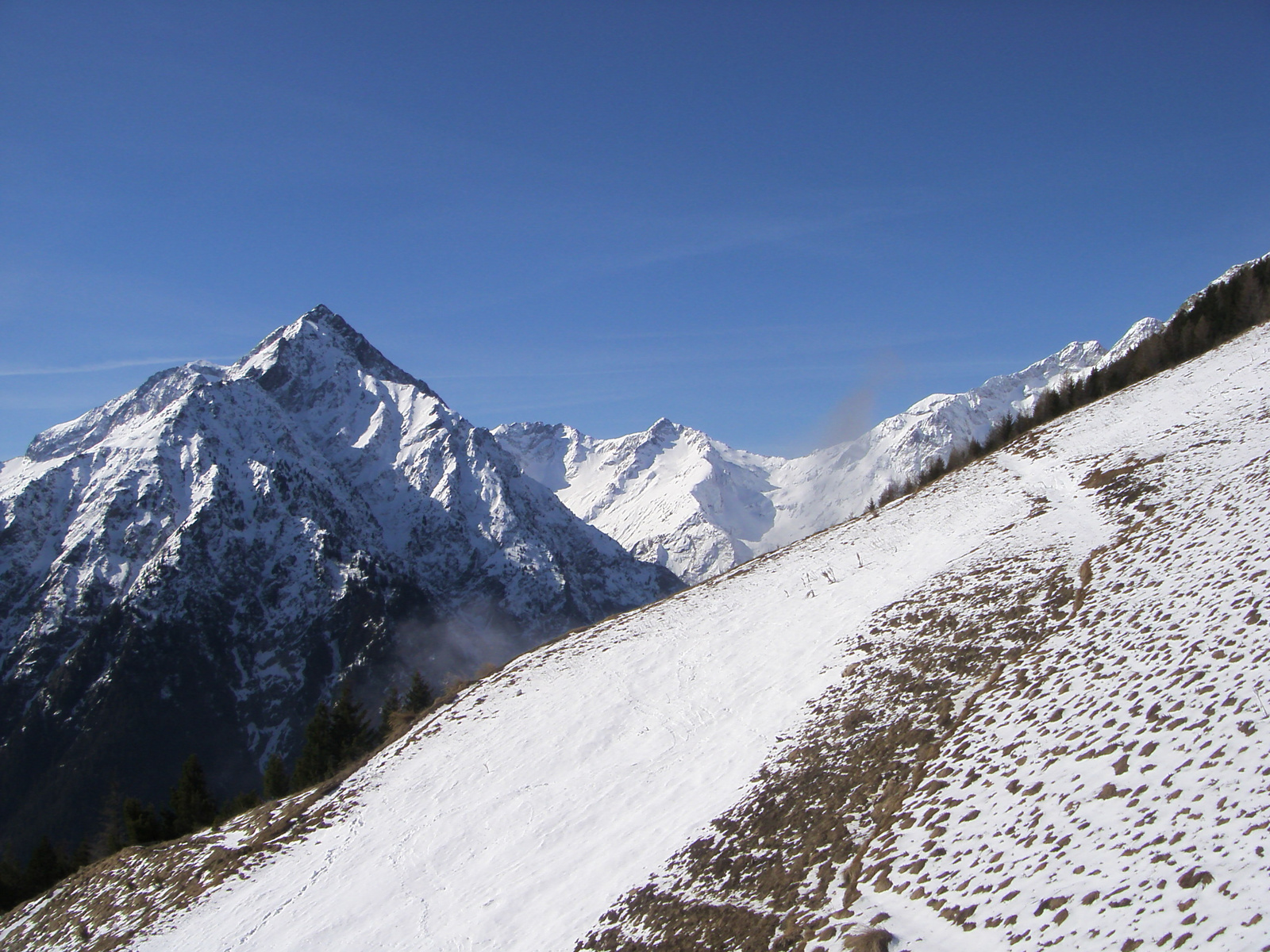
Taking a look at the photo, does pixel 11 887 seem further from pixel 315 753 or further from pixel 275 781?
pixel 315 753

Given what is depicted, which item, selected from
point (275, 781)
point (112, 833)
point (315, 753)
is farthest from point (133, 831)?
point (315, 753)

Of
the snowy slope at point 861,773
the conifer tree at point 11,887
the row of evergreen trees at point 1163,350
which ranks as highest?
the row of evergreen trees at point 1163,350

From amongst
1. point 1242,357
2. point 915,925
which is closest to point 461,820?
point 915,925

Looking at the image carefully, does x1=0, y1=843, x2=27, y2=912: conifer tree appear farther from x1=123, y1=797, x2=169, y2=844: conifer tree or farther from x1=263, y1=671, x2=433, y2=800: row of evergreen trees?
x1=263, y1=671, x2=433, y2=800: row of evergreen trees

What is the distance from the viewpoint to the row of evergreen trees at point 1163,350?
60344 mm

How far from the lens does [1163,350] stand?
2601 inches

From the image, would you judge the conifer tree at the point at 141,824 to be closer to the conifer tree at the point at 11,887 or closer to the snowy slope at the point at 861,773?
the conifer tree at the point at 11,887

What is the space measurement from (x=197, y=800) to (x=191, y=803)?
0.41m

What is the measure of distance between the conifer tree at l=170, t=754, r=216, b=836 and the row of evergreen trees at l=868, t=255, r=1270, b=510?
52.5 m

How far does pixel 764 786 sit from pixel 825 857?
4220 mm

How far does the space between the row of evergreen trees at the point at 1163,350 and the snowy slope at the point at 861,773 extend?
25.9 m

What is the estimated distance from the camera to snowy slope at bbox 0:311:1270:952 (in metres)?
11.9

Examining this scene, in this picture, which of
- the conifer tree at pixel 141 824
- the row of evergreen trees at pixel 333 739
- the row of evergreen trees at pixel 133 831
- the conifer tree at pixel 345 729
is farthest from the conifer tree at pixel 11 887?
the conifer tree at pixel 345 729

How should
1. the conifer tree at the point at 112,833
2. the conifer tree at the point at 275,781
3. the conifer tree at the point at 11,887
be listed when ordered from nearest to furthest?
the conifer tree at the point at 11,887, the conifer tree at the point at 112,833, the conifer tree at the point at 275,781
